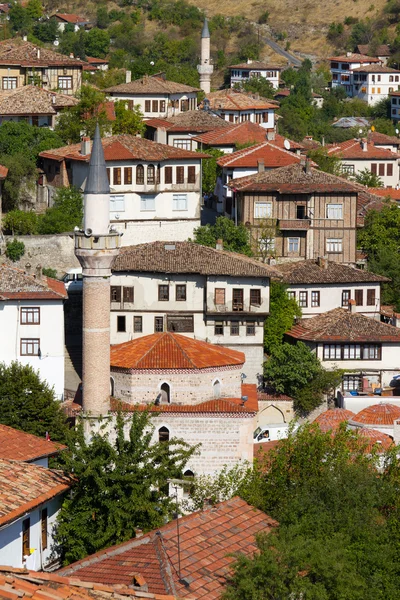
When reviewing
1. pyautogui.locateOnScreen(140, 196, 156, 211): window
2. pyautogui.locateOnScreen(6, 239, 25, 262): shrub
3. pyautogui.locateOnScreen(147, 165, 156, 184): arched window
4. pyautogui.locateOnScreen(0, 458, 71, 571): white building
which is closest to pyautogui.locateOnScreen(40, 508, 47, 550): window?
pyautogui.locateOnScreen(0, 458, 71, 571): white building

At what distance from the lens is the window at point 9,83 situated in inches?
2926

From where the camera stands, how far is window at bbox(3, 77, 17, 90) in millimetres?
74312

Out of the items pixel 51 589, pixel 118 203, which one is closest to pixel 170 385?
pixel 118 203

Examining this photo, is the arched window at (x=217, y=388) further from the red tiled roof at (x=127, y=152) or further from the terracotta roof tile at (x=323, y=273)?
the red tiled roof at (x=127, y=152)

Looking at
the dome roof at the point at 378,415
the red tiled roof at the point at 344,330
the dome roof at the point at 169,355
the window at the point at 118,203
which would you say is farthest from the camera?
the window at the point at 118,203

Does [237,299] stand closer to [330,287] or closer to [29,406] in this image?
[330,287]

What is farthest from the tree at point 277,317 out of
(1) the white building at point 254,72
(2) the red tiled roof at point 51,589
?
(1) the white building at point 254,72

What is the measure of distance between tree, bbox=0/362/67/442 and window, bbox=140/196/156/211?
14.2 m

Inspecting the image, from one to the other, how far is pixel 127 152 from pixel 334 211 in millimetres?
8221

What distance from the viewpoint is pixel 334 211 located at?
5741 cm

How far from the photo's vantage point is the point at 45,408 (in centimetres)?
4194

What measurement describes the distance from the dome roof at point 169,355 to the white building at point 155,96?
34.2 m

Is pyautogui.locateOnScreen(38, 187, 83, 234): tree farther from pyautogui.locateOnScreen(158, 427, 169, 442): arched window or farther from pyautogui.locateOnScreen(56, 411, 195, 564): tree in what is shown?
pyautogui.locateOnScreen(56, 411, 195, 564): tree

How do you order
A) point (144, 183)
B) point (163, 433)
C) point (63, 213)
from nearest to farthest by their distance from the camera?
point (163, 433) → point (63, 213) → point (144, 183)
